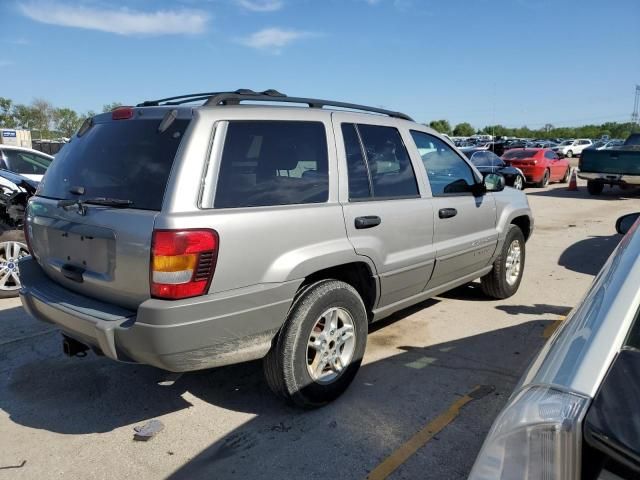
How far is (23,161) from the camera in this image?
8773 millimetres

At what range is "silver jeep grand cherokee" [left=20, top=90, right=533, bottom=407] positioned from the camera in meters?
2.61

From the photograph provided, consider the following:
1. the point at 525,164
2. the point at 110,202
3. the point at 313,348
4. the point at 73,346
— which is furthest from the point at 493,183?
the point at 525,164

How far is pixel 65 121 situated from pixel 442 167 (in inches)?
3309

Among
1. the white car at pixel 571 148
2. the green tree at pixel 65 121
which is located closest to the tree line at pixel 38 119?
the green tree at pixel 65 121

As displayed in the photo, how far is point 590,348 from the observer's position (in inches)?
54.2

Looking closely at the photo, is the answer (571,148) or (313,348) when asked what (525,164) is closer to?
(313,348)

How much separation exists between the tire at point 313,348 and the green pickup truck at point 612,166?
47.2ft

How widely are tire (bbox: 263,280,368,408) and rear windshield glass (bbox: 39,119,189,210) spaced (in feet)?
3.47

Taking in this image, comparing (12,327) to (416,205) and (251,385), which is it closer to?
(251,385)

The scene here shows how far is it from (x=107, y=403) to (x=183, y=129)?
6.50 ft

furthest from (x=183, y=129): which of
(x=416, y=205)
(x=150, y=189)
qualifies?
(x=416, y=205)

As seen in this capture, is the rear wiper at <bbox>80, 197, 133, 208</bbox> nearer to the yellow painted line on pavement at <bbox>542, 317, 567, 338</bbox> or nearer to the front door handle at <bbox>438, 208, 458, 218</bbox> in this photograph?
the front door handle at <bbox>438, 208, 458, 218</bbox>

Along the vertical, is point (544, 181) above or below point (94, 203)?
below

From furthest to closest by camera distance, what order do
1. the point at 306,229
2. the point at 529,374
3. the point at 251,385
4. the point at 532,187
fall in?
the point at 532,187
the point at 251,385
the point at 306,229
the point at 529,374
